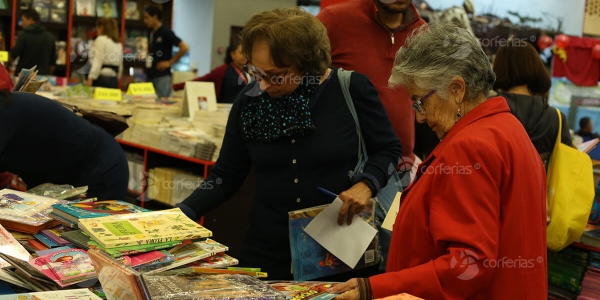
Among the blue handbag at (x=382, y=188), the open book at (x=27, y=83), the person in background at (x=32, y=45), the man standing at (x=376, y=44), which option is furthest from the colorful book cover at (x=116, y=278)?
the person in background at (x=32, y=45)

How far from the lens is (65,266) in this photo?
183cm

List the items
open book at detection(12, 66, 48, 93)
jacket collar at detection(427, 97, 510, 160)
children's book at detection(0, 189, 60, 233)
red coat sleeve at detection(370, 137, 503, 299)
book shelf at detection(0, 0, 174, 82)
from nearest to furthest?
red coat sleeve at detection(370, 137, 503, 299) → jacket collar at detection(427, 97, 510, 160) → children's book at detection(0, 189, 60, 233) → open book at detection(12, 66, 48, 93) → book shelf at detection(0, 0, 174, 82)

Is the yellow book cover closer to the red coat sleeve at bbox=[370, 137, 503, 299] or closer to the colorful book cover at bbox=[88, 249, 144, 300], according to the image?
the colorful book cover at bbox=[88, 249, 144, 300]

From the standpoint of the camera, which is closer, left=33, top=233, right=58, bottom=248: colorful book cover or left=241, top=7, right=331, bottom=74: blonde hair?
left=33, top=233, right=58, bottom=248: colorful book cover

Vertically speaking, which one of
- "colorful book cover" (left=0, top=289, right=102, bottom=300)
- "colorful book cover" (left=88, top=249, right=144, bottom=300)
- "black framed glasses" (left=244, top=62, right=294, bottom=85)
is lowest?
"colorful book cover" (left=0, top=289, right=102, bottom=300)

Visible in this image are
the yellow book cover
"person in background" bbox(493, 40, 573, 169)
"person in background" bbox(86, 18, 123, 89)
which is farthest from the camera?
"person in background" bbox(86, 18, 123, 89)

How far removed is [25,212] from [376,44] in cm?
157

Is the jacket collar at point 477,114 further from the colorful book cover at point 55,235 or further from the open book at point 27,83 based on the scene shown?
the open book at point 27,83

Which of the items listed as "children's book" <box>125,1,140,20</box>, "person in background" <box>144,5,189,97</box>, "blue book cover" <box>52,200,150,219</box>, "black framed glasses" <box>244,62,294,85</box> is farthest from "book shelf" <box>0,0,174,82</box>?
"black framed glasses" <box>244,62,294,85</box>

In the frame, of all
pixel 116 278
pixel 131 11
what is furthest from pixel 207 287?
pixel 131 11

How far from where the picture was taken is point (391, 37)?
290 centimetres

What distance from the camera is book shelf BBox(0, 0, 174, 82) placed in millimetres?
10352

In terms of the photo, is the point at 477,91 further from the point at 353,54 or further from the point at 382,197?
the point at 353,54

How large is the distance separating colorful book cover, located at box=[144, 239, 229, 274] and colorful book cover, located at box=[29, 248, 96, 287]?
0.59 ft
